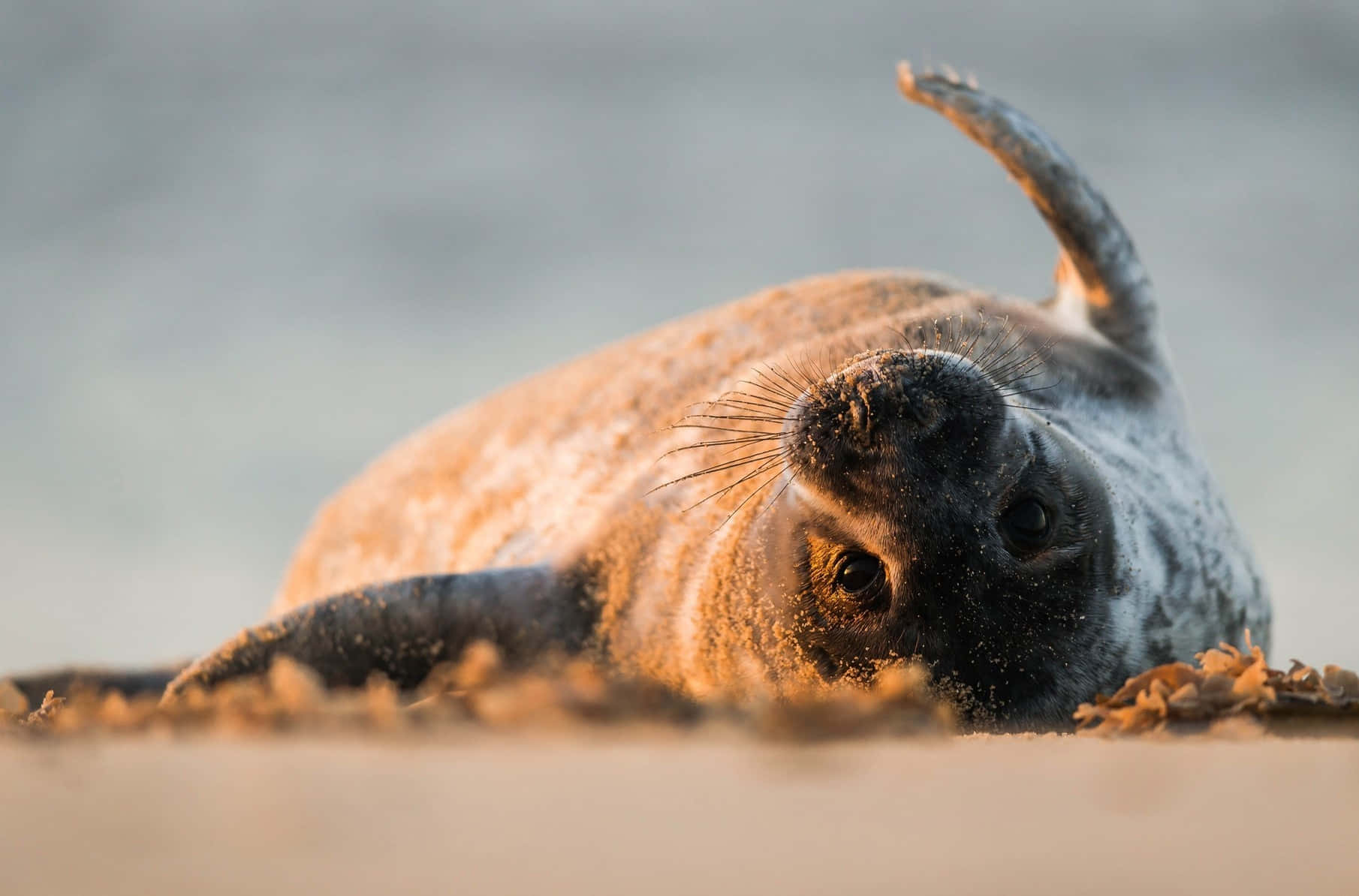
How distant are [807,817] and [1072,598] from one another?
1.81 m

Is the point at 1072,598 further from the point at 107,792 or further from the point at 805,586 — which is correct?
the point at 107,792

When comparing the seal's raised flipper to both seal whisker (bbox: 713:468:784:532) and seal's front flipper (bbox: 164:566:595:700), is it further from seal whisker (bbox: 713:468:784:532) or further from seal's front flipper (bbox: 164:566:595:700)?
seal's front flipper (bbox: 164:566:595:700)

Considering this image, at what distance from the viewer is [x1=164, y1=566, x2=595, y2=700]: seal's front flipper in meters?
4.19

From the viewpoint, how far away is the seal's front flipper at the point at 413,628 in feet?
13.8

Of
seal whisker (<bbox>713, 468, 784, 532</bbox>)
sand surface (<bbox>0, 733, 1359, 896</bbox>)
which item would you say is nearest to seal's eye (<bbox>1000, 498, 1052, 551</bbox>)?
seal whisker (<bbox>713, 468, 784, 532</bbox>)

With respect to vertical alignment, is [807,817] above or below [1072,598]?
below

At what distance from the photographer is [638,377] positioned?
536 cm

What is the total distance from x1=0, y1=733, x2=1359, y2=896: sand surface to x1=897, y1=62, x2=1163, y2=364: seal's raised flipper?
10.6 feet

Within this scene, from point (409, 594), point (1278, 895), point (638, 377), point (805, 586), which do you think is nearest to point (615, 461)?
point (638, 377)

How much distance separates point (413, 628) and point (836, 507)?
5.92 feet

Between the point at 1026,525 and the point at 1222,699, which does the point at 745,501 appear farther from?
the point at 1222,699

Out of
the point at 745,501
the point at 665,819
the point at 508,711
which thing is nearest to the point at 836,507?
the point at 745,501

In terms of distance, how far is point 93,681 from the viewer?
5.29m

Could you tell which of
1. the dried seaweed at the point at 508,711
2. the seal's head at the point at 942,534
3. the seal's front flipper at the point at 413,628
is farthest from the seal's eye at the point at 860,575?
the seal's front flipper at the point at 413,628
